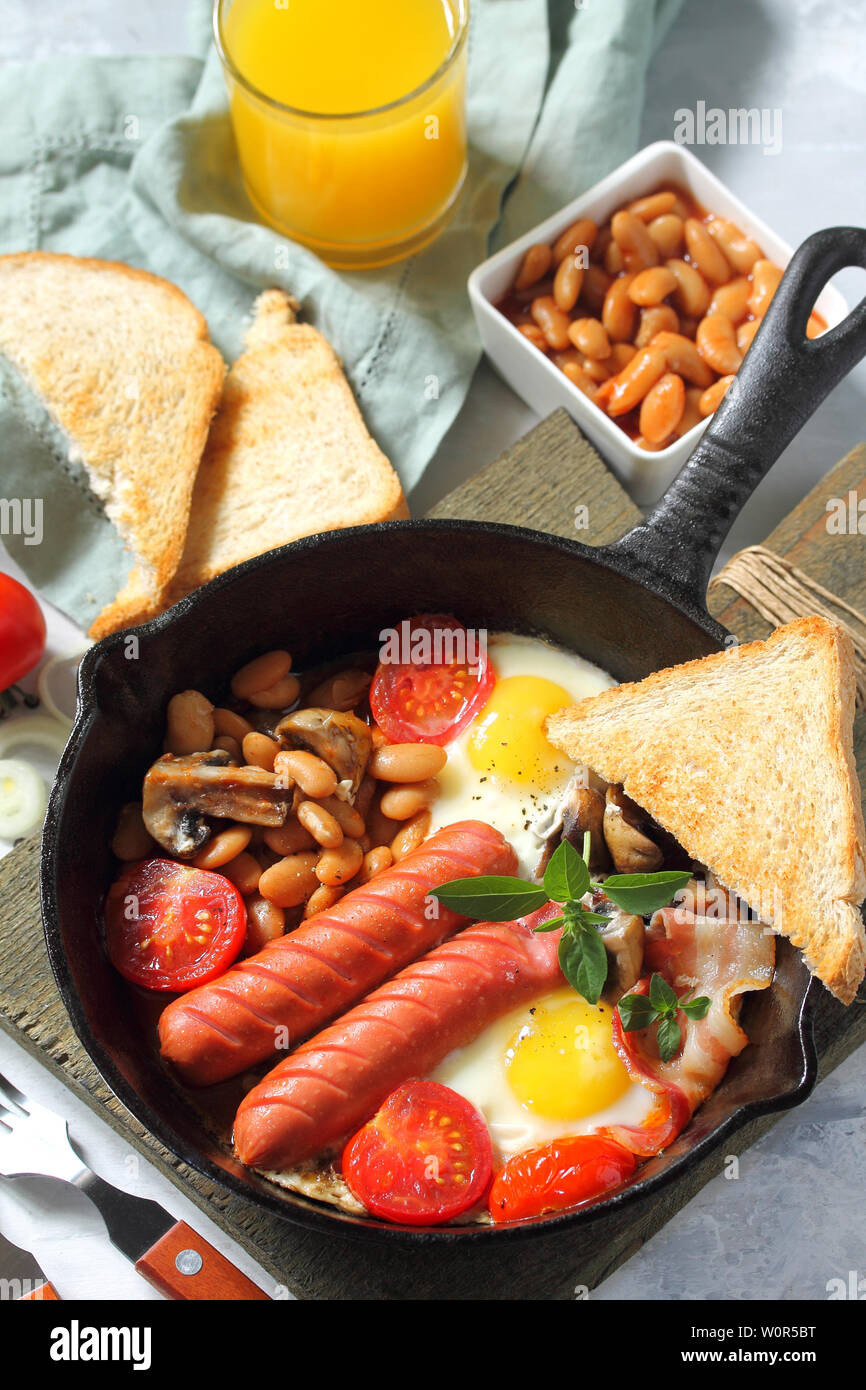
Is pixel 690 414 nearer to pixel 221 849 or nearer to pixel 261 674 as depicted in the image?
pixel 261 674

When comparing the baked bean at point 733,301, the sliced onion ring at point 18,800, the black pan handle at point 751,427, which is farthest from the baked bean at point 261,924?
the baked bean at point 733,301

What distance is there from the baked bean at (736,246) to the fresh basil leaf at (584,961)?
217 cm

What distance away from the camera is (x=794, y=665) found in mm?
2742

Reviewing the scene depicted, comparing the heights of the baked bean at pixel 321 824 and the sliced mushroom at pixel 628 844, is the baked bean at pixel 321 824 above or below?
below

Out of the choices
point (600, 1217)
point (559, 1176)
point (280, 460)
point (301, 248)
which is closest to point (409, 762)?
point (559, 1176)

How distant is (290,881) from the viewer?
2828mm

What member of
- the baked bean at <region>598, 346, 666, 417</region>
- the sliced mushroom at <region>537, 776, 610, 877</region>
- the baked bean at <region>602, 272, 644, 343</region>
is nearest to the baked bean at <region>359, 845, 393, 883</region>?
the sliced mushroom at <region>537, 776, 610, 877</region>

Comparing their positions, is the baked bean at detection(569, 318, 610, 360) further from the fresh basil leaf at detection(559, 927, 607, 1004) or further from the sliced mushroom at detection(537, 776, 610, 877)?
A: the fresh basil leaf at detection(559, 927, 607, 1004)

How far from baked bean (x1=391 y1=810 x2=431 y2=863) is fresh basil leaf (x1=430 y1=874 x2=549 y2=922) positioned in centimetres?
41

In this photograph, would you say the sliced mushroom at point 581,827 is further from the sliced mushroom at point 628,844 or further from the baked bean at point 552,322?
the baked bean at point 552,322

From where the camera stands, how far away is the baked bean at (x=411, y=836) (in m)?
2.89

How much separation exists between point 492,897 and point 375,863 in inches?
18.2
